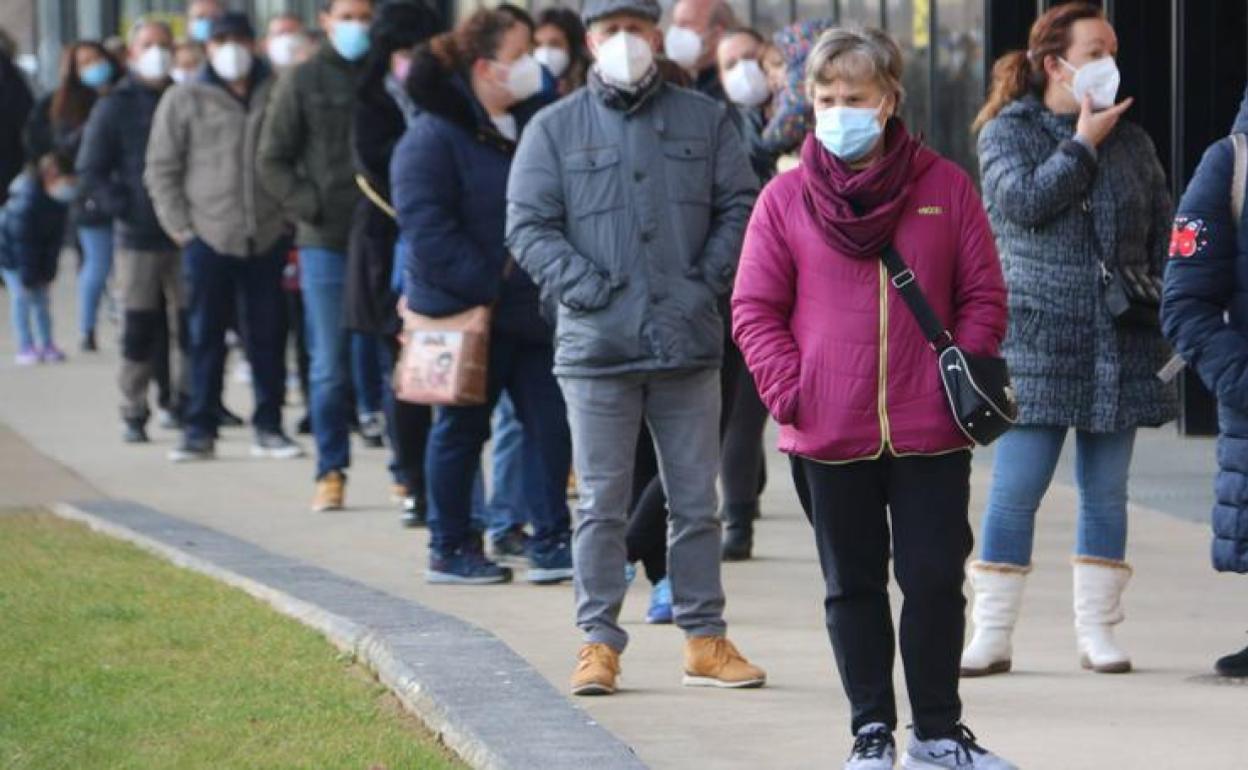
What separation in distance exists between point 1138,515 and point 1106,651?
3567 millimetres

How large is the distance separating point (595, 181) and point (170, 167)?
620 cm

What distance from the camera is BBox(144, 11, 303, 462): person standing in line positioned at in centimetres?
1388

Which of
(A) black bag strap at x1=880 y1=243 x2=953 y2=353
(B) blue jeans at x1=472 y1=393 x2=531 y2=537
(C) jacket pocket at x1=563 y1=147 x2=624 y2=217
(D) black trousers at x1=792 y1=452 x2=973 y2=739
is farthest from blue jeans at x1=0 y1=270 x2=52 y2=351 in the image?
(A) black bag strap at x1=880 y1=243 x2=953 y2=353

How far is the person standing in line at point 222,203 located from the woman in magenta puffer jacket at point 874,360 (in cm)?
729

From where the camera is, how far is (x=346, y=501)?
1260 cm

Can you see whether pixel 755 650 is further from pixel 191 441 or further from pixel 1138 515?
pixel 191 441

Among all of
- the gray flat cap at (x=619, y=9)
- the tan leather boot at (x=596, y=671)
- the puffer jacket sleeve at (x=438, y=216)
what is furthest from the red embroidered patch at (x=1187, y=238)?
the puffer jacket sleeve at (x=438, y=216)

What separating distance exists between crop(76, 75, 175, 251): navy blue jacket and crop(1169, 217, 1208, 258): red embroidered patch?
826cm

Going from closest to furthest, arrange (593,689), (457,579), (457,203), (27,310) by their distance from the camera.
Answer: (593,689) < (457,203) < (457,579) < (27,310)

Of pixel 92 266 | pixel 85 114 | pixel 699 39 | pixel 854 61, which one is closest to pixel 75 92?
pixel 85 114

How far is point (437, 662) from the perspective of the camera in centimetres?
767

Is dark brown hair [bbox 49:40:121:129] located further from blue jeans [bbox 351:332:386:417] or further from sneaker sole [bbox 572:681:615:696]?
sneaker sole [bbox 572:681:615:696]

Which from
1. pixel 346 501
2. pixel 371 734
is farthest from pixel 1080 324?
pixel 346 501

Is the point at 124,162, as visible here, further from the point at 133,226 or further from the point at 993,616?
the point at 993,616
